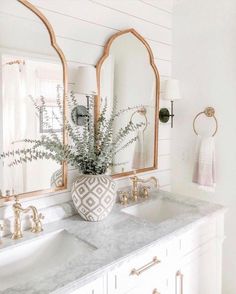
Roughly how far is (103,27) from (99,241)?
1.25 meters

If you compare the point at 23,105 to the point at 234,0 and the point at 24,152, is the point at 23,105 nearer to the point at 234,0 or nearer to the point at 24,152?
the point at 24,152

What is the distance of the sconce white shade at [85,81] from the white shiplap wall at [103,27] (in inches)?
2.0

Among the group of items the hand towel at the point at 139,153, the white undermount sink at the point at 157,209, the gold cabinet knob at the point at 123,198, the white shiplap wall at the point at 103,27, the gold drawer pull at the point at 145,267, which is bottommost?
the gold drawer pull at the point at 145,267

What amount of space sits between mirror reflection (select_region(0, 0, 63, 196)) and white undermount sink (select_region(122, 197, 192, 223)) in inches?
22.4

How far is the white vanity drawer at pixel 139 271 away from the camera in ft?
3.49

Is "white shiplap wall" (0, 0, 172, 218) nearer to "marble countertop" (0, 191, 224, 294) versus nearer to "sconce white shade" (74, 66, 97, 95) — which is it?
"sconce white shade" (74, 66, 97, 95)

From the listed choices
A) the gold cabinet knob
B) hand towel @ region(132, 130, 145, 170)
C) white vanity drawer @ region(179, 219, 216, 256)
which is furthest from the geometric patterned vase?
hand towel @ region(132, 130, 145, 170)

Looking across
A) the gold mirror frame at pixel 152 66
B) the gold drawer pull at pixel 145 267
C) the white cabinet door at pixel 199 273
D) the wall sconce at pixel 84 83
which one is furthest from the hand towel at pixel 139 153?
the gold drawer pull at pixel 145 267

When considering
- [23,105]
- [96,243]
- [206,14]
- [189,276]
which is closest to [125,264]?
[96,243]

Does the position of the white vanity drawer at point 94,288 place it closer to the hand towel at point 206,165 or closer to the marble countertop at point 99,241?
the marble countertop at point 99,241

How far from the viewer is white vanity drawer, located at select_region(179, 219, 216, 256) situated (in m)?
1.42

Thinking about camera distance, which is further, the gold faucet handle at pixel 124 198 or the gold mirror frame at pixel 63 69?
the gold faucet handle at pixel 124 198

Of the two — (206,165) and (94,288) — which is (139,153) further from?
(94,288)

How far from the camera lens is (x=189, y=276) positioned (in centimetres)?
150
